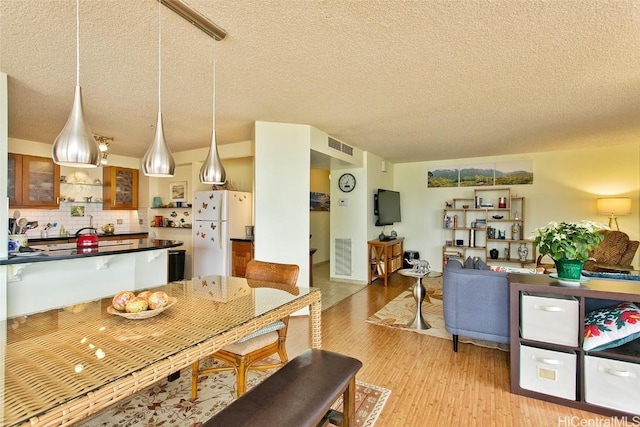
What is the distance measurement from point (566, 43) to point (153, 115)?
12.7 feet

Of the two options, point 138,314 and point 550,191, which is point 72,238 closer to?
point 138,314

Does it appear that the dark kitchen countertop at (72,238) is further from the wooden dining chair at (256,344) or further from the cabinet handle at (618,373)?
the cabinet handle at (618,373)

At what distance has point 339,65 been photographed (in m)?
2.28

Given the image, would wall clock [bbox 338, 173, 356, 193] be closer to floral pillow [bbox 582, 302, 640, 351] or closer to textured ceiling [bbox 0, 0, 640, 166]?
textured ceiling [bbox 0, 0, 640, 166]

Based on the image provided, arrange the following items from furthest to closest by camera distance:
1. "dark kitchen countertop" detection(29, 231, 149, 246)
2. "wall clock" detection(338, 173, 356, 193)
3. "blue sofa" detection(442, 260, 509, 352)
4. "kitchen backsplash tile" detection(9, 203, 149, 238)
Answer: "wall clock" detection(338, 173, 356, 193), "kitchen backsplash tile" detection(9, 203, 149, 238), "dark kitchen countertop" detection(29, 231, 149, 246), "blue sofa" detection(442, 260, 509, 352)

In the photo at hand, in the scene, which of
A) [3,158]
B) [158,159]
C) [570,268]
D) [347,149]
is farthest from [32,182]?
[570,268]

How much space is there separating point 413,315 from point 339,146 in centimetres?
257

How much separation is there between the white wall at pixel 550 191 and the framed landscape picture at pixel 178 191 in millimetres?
4457

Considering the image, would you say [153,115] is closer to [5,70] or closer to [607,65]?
[5,70]

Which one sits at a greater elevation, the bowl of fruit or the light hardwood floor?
the bowl of fruit

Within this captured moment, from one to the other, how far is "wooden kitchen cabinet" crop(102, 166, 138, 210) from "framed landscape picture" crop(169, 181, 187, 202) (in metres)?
0.83


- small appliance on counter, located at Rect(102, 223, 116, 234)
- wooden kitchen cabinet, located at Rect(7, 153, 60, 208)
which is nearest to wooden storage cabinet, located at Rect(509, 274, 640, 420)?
small appliance on counter, located at Rect(102, 223, 116, 234)

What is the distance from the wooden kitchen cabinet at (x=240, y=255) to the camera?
171 inches

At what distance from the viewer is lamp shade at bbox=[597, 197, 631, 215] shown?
15.0ft
